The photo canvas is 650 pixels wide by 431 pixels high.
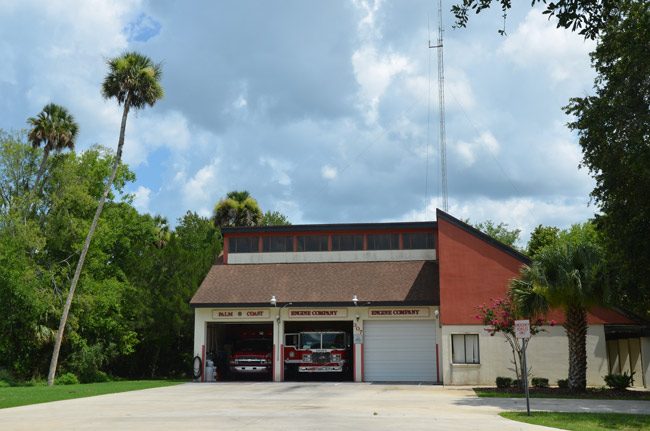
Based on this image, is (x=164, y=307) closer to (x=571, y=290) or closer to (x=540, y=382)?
(x=540, y=382)

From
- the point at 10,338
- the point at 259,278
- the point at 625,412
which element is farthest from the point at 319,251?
the point at 625,412

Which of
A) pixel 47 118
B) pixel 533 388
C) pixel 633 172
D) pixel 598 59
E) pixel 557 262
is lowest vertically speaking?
pixel 533 388

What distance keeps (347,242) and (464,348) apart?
901 centimetres

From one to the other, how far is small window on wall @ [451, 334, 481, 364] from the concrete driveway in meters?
5.68

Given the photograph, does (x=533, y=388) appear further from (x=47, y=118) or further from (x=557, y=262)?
(x=47, y=118)

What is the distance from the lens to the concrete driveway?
13.5 m

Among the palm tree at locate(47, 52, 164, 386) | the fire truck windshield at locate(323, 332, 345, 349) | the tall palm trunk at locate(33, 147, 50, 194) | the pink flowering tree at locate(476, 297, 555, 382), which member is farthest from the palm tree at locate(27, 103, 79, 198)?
the pink flowering tree at locate(476, 297, 555, 382)

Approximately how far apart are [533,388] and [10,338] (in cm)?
2648

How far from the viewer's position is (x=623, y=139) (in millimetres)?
20750

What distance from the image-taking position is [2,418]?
1512 centimetres

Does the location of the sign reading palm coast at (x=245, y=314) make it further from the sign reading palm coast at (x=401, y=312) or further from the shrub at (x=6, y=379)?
the shrub at (x=6, y=379)

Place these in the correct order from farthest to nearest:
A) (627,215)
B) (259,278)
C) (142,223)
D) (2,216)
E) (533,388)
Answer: (142,223) < (2,216) < (259,278) < (533,388) < (627,215)

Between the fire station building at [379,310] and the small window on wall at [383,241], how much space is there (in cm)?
5

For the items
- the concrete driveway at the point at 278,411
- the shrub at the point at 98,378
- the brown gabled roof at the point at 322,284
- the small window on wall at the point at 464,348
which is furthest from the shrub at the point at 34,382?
the small window on wall at the point at 464,348
